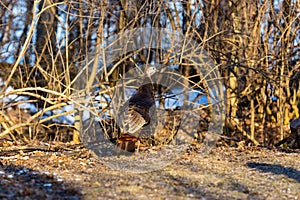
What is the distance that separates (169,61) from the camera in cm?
605

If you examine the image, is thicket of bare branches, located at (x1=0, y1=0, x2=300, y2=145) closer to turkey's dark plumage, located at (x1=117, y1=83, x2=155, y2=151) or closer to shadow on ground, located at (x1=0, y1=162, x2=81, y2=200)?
turkey's dark plumage, located at (x1=117, y1=83, x2=155, y2=151)

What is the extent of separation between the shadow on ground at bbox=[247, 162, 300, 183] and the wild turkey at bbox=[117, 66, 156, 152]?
112 centimetres

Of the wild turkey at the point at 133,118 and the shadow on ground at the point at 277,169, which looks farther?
the wild turkey at the point at 133,118

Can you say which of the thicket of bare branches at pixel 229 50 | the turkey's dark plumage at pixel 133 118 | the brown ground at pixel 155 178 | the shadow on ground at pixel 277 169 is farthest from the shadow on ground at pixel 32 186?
the thicket of bare branches at pixel 229 50

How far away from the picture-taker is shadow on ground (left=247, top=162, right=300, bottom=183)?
162 inches

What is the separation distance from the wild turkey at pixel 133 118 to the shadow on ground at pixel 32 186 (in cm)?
91

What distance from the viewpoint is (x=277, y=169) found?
Result: 4.31m

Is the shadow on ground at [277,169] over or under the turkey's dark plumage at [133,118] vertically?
under

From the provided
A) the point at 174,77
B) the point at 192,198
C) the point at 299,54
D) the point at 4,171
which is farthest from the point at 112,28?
the point at 192,198

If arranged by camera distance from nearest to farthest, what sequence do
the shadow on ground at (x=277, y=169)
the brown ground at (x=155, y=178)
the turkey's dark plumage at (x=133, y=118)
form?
the brown ground at (x=155, y=178) < the shadow on ground at (x=277, y=169) < the turkey's dark plumage at (x=133, y=118)

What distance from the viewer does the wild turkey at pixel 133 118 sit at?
4332 millimetres

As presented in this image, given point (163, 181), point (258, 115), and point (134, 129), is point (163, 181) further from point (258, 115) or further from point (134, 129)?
point (258, 115)

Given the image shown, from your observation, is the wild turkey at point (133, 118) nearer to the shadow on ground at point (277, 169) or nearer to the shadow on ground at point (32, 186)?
the shadow on ground at point (32, 186)

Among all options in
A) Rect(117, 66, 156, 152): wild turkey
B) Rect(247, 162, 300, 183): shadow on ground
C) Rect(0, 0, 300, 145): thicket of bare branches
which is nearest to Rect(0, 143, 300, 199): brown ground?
Rect(247, 162, 300, 183): shadow on ground
